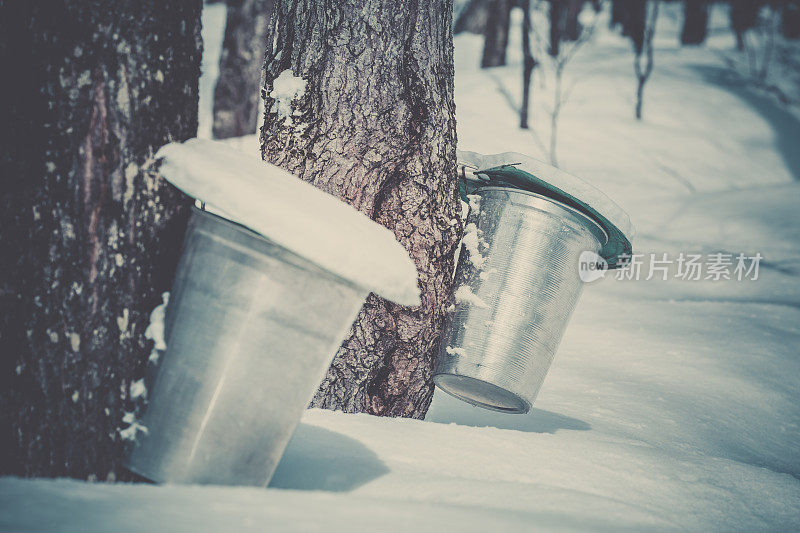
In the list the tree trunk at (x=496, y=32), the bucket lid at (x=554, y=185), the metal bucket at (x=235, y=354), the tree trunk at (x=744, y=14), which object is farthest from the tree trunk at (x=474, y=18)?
the metal bucket at (x=235, y=354)

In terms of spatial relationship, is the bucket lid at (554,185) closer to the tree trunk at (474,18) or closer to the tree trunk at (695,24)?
the tree trunk at (474,18)

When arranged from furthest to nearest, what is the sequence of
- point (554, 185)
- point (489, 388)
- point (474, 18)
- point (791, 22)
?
point (791, 22) → point (474, 18) → point (489, 388) → point (554, 185)

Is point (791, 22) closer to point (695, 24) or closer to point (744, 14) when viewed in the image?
point (744, 14)

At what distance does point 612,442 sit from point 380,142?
1.13 m

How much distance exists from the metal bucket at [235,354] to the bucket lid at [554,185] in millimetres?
834

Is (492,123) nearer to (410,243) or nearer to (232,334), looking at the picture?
(410,243)

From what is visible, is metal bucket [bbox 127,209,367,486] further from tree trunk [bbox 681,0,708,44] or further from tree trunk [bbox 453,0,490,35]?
tree trunk [bbox 681,0,708,44]

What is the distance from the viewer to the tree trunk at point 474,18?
574 inches

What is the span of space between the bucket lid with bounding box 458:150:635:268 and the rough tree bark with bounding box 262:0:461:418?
9 centimetres

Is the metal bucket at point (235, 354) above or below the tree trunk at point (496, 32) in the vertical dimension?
below

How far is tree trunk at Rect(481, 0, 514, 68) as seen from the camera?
34.1 feet

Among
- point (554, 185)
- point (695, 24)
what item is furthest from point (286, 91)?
point (695, 24)

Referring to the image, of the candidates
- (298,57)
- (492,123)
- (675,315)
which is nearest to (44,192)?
(298,57)

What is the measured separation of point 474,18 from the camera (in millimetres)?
14742
